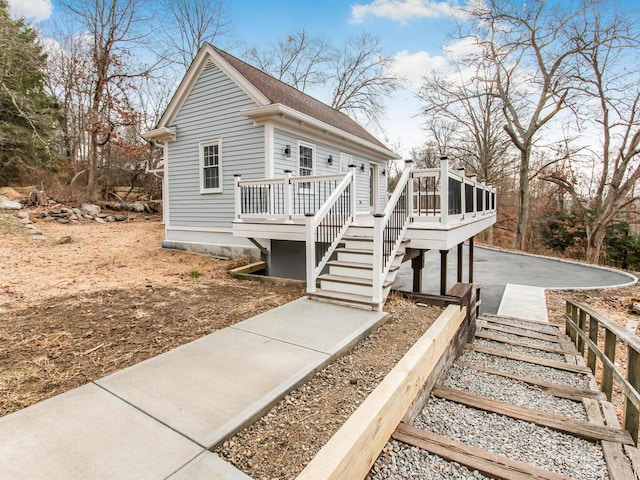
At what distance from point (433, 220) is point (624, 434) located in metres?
3.66

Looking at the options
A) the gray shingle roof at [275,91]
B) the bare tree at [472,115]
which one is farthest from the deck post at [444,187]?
the bare tree at [472,115]

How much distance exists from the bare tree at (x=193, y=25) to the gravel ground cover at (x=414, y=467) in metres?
23.2

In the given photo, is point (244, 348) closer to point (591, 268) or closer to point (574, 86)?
point (591, 268)

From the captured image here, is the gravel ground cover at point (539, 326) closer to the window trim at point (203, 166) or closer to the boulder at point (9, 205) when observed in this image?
the window trim at point (203, 166)

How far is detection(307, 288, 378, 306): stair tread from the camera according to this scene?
4520 mm

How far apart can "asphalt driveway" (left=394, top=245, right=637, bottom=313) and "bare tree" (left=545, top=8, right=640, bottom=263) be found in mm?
6661

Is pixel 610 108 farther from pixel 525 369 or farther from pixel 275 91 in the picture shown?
pixel 525 369

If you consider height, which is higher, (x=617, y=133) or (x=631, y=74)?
(x=631, y=74)

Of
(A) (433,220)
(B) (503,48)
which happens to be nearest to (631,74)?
(B) (503,48)

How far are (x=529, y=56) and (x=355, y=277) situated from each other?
19.0 metres

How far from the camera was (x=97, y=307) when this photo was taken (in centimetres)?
449

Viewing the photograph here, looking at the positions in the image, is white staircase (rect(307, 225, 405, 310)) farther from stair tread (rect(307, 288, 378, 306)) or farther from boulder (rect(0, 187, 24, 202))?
boulder (rect(0, 187, 24, 202))

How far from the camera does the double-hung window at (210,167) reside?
870 cm

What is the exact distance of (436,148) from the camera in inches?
1081
